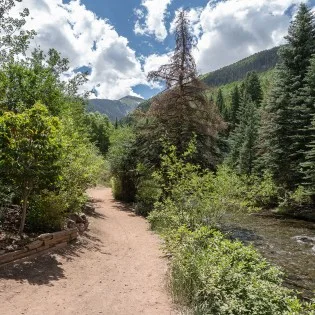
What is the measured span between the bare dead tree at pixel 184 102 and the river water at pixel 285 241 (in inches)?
161

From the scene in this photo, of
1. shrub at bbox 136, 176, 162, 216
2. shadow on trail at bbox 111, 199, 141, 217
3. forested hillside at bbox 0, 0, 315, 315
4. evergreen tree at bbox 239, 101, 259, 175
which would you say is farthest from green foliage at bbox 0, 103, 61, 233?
evergreen tree at bbox 239, 101, 259, 175

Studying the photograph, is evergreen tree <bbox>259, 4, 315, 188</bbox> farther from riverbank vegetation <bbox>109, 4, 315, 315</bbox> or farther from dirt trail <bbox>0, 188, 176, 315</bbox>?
dirt trail <bbox>0, 188, 176, 315</bbox>

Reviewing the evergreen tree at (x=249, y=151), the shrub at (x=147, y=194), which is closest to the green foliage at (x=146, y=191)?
the shrub at (x=147, y=194)

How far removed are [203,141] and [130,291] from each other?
39.6 feet

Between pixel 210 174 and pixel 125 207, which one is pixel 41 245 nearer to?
pixel 210 174

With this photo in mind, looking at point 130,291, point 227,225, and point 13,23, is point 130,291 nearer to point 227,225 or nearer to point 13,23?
point 227,225

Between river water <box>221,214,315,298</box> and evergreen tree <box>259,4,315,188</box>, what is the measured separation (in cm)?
503

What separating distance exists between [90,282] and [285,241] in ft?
33.2

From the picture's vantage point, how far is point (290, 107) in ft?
79.3

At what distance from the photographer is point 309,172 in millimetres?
21047

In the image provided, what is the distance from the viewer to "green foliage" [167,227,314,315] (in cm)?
512

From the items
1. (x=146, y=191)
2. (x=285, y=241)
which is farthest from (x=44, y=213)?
(x=285, y=241)

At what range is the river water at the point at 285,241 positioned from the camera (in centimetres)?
964

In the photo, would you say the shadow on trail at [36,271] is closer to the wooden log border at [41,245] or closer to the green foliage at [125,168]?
the wooden log border at [41,245]
